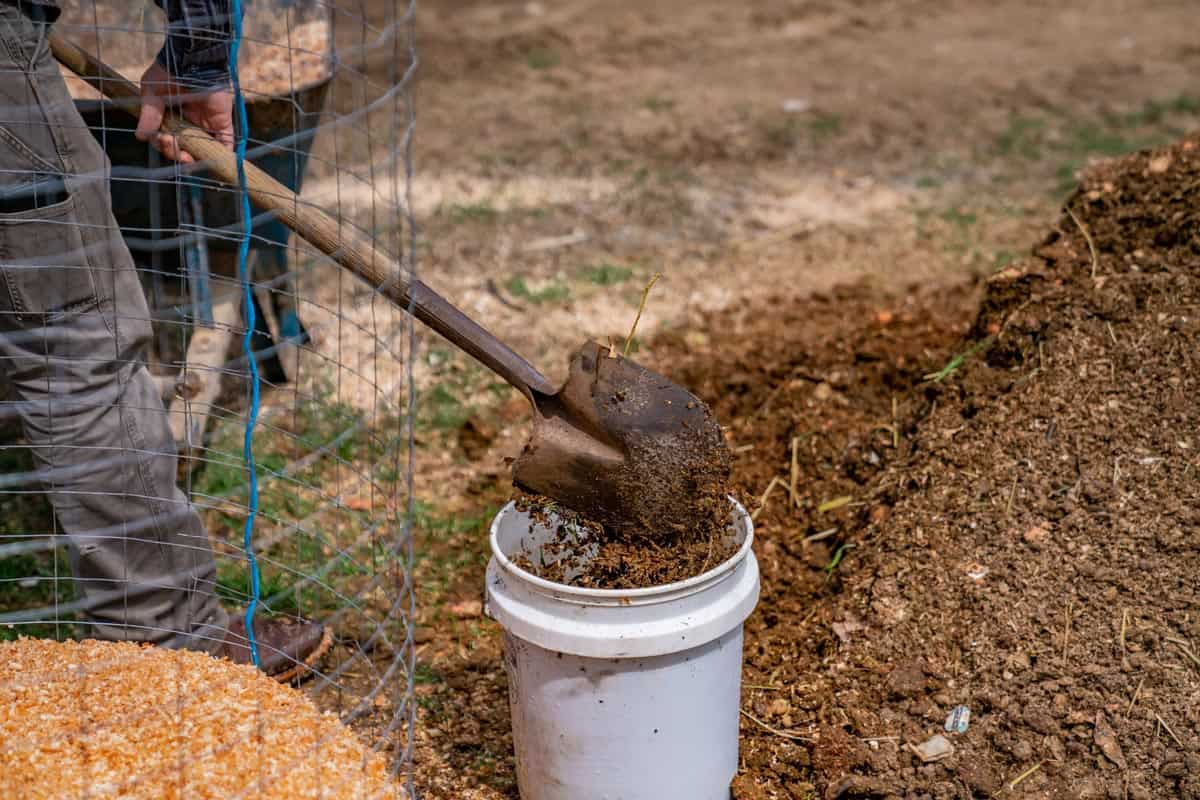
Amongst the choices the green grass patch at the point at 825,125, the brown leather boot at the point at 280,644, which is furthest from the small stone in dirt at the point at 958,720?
the green grass patch at the point at 825,125

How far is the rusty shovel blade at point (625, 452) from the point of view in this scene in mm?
2447

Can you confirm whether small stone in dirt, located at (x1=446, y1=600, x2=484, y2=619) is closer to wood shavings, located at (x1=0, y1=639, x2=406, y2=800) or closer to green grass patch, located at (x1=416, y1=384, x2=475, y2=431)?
wood shavings, located at (x1=0, y1=639, x2=406, y2=800)

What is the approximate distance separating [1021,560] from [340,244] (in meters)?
1.73

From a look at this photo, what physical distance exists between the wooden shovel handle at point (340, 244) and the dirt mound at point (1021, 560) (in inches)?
39.3

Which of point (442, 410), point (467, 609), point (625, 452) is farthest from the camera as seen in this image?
point (442, 410)

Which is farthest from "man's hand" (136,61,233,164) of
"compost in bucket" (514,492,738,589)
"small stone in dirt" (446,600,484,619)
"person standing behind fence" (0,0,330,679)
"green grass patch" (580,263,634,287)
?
"green grass patch" (580,263,634,287)

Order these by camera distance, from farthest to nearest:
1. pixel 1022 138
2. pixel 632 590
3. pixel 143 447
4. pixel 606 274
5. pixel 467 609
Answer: pixel 1022 138 → pixel 606 274 → pixel 467 609 → pixel 143 447 → pixel 632 590

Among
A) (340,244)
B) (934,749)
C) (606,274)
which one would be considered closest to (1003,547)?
(934,749)

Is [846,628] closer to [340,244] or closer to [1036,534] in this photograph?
[1036,534]

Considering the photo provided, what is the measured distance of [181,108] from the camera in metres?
2.70

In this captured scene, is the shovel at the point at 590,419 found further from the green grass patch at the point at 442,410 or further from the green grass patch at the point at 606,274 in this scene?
the green grass patch at the point at 606,274

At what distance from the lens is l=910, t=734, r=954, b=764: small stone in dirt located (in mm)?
2611

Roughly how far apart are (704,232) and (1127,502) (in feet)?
9.94

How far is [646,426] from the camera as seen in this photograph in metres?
2.47
